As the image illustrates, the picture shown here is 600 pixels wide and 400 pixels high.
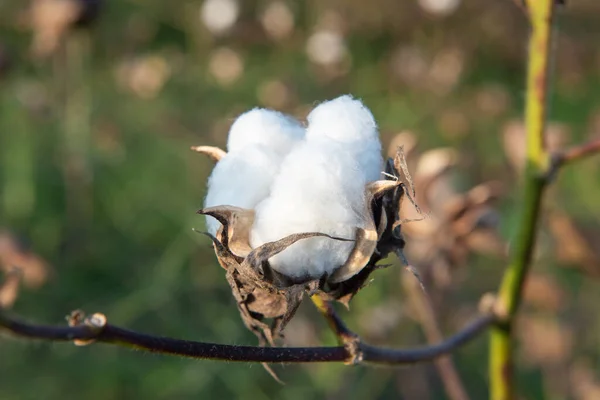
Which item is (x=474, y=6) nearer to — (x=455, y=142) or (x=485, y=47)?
(x=485, y=47)

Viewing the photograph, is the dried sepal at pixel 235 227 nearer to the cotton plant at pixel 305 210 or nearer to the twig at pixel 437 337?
the cotton plant at pixel 305 210

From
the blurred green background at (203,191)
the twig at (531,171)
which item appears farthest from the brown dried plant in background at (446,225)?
the twig at (531,171)

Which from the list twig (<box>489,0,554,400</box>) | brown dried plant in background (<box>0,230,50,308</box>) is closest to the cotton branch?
twig (<box>489,0,554,400</box>)

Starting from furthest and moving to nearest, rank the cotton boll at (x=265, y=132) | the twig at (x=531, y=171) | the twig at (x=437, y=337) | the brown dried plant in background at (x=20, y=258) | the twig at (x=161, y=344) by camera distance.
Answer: the brown dried plant in background at (x=20, y=258) → the twig at (x=437, y=337) → the twig at (x=531, y=171) → the cotton boll at (x=265, y=132) → the twig at (x=161, y=344)

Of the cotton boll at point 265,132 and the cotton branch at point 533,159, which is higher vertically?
the cotton boll at point 265,132

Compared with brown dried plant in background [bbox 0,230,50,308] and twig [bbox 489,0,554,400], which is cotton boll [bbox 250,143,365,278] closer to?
twig [bbox 489,0,554,400]

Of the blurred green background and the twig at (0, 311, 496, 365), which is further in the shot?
the blurred green background

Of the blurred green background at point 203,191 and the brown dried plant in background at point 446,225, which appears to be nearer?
the brown dried plant in background at point 446,225
